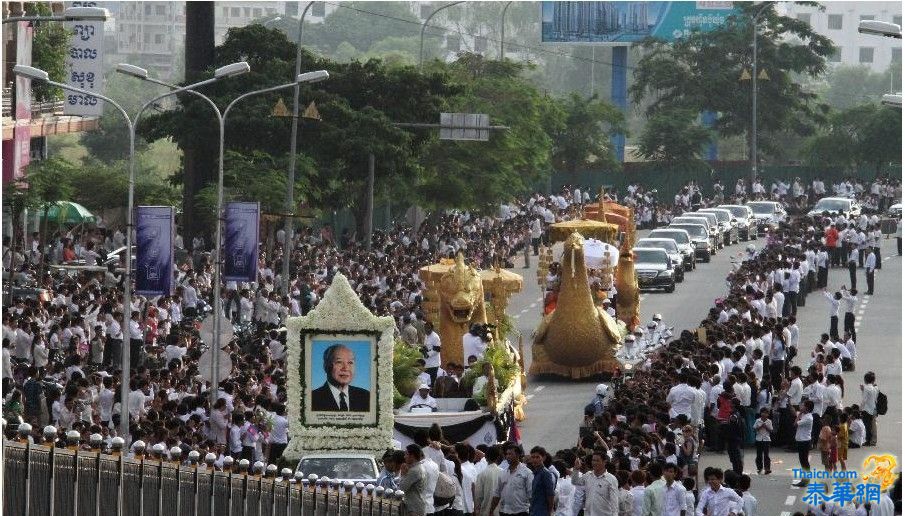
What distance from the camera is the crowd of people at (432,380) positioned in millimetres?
22000

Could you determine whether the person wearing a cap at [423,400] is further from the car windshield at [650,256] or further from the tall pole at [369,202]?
the car windshield at [650,256]

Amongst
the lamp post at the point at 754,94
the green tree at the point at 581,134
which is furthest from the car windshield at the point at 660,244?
the lamp post at the point at 754,94

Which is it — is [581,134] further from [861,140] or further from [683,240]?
[683,240]

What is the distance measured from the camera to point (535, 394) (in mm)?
36500

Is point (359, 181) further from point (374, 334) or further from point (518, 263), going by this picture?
point (374, 334)

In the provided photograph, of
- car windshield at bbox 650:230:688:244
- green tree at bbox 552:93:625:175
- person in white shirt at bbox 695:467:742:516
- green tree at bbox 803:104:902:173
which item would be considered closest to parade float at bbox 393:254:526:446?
person in white shirt at bbox 695:467:742:516

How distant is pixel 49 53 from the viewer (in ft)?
199

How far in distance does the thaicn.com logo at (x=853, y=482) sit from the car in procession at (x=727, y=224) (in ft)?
119

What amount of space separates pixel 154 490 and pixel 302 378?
873 cm

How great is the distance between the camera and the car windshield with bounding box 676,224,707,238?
62.0 metres

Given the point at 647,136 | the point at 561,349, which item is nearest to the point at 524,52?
the point at 647,136

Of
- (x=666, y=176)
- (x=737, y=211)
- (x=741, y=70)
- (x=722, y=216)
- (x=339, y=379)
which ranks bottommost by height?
(x=339, y=379)

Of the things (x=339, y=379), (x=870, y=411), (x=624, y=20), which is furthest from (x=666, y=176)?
(x=339, y=379)

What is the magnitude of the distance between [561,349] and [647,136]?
160ft
